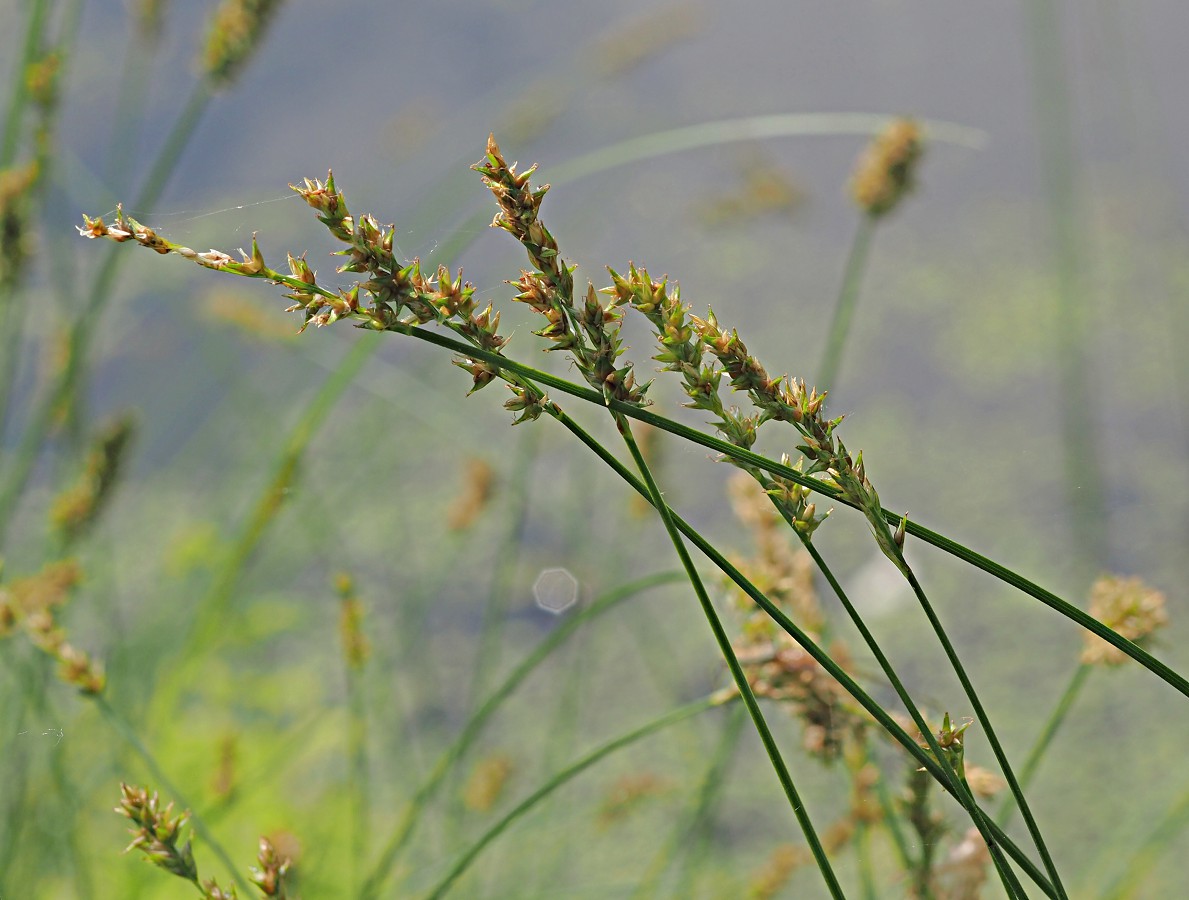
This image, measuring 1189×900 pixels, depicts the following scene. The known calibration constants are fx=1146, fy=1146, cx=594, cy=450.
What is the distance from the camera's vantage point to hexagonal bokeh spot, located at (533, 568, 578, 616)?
2299 millimetres

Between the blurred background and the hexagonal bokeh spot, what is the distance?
0.15 ft

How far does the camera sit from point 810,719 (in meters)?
0.60

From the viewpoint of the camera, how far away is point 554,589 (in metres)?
2.36

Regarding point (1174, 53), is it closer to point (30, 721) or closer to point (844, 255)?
point (844, 255)

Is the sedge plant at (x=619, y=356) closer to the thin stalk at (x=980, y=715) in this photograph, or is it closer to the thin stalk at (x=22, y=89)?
the thin stalk at (x=980, y=715)

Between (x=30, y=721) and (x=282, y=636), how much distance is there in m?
0.97

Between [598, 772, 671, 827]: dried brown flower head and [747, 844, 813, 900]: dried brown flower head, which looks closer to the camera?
[747, 844, 813, 900]: dried brown flower head

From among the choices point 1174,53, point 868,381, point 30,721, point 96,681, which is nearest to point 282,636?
point 30,721

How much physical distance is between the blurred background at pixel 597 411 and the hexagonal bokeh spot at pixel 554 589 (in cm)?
4

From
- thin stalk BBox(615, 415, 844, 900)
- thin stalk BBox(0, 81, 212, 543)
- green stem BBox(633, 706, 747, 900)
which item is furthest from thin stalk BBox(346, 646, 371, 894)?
thin stalk BBox(615, 415, 844, 900)

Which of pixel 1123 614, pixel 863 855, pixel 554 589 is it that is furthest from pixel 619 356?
pixel 554 589

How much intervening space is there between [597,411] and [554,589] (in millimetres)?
461

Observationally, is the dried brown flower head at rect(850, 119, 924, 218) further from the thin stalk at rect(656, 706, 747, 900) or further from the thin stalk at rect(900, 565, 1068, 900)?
Result: the thin stalk at rect(900, 565, 1068, 900)

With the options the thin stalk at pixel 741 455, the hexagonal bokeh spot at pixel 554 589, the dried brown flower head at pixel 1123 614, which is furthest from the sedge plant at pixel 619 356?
the hexagonal bokeh spot at pixel 554 589
